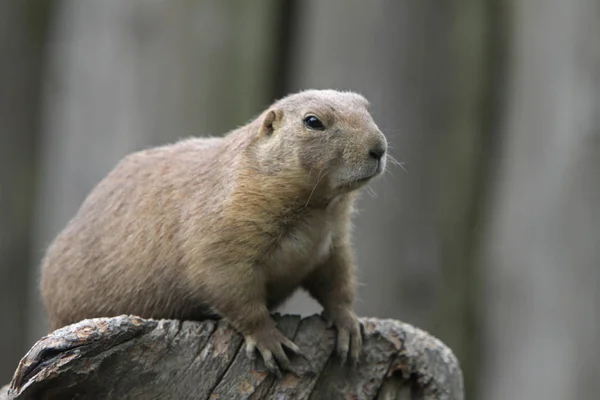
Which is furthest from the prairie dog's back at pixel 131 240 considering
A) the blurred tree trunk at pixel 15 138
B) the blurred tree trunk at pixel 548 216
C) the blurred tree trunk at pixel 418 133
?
the blurred tree trunk at pixel 15 138

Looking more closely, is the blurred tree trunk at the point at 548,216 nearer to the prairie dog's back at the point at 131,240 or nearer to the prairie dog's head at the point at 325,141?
the prairie dog's head at the point at 325,141

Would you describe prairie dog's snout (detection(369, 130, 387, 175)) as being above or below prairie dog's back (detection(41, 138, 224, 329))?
above

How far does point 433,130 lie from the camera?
905 cm

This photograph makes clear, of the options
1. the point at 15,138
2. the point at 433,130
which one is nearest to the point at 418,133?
the point at 433,130

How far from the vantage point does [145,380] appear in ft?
15.6

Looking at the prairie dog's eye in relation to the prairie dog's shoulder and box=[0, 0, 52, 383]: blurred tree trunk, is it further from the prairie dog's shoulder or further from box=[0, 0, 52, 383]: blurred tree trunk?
box=[0, 0, 52, 383]: blurred tree trunk

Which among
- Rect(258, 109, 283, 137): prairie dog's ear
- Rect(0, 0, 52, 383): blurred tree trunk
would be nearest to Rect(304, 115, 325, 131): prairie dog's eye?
Rect(258, 109, 283, 137): prairie dog's ear

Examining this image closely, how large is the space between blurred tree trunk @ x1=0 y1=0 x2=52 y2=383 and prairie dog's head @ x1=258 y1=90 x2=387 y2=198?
6555 millimetres

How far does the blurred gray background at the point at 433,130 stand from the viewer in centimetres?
857

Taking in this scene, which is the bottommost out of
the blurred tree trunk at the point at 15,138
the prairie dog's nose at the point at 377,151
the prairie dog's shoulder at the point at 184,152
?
the blurred tree trunk at the point at 15,138

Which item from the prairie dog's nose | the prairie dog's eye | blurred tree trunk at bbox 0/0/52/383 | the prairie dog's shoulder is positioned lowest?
blurred tree trunk at bbox 0/0/52/383

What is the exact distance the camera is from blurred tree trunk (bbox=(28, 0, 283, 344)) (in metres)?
9.12

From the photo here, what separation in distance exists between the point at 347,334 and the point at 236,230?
822mm

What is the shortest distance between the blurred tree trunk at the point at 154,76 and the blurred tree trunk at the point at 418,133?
631 millimetres
